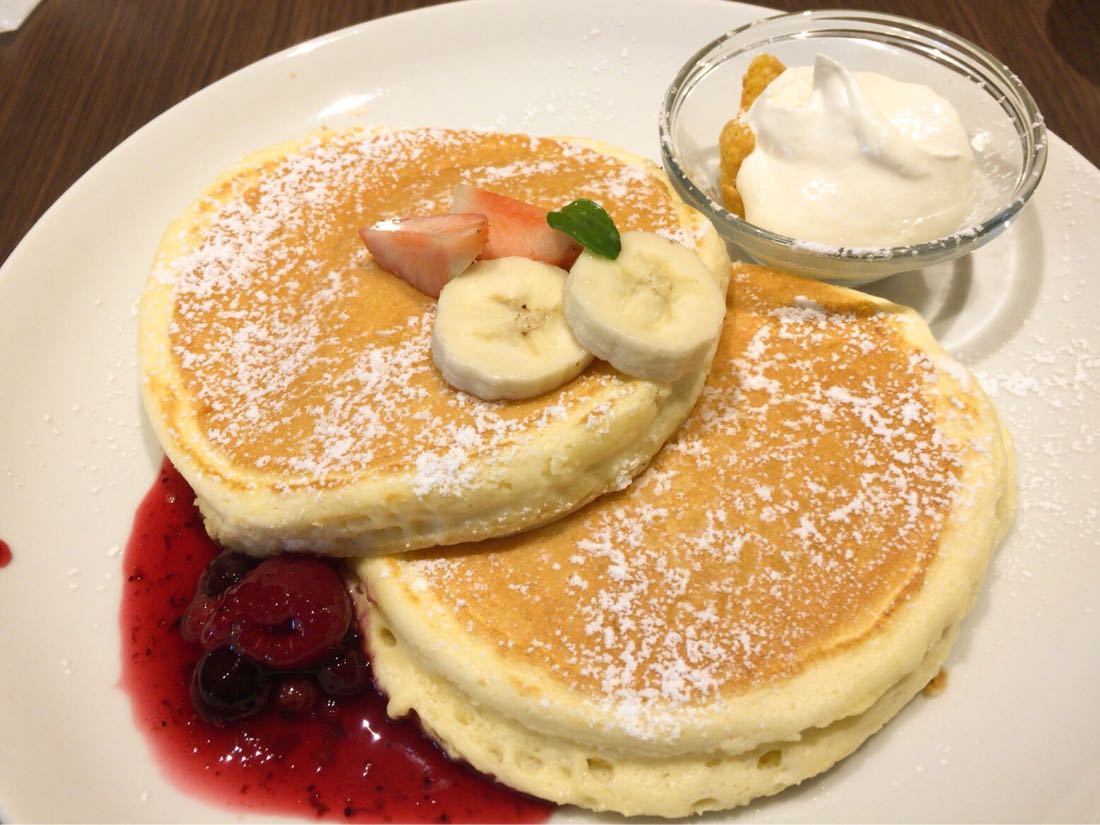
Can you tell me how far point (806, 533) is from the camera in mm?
1453

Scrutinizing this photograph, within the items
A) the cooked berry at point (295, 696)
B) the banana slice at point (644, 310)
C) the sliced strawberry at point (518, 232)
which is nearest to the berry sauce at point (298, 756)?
the cooked berry at point (295, 696)

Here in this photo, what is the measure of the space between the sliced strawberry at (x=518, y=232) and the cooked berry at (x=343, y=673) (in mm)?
802

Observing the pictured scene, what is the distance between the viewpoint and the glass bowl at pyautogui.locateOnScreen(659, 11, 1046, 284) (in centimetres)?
183

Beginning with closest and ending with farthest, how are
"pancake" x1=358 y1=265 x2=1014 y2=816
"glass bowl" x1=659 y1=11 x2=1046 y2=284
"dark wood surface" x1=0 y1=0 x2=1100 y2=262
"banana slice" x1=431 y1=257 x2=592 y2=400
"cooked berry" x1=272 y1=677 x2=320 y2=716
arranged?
"pancake" x1=358 y1=265 x2=1014 y2=816 < "banana slice" x1=431 y1=257 x2=592 y2=400 < "cooked berry" x1=272 y1=677 x2=320 y2=716 < "glass bowl" x1=659 y1=11 x2=1046 y2=284 < "dark wood surface" x1=0 y1=0 x2=1100 y2=262

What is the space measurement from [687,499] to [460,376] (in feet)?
1.49

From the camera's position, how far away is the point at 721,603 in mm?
1396

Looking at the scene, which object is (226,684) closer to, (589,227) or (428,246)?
(428,246)

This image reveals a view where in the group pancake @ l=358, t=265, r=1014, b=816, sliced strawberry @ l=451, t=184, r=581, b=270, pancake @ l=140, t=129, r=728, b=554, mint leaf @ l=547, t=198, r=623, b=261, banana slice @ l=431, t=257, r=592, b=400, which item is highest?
mint leaf @ l=547, t=198, r=623, b=261

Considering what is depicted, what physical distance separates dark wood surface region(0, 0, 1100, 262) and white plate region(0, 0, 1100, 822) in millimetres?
550

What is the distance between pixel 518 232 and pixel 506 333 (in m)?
0.28

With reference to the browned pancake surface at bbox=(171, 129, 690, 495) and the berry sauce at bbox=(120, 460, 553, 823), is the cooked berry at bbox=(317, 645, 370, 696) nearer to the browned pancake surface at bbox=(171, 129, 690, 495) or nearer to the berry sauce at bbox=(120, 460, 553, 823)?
the berry sauce at bbox=(120, 460, 553, 823)

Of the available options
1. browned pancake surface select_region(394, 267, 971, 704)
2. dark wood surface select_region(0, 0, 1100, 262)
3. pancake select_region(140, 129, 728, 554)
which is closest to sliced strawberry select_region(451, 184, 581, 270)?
pancake select_region(140, 129, 728, 554)

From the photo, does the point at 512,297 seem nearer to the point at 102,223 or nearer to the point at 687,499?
the point at 687,499

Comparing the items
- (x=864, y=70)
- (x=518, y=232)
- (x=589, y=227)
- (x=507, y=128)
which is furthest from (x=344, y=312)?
(x=864, y=70)
